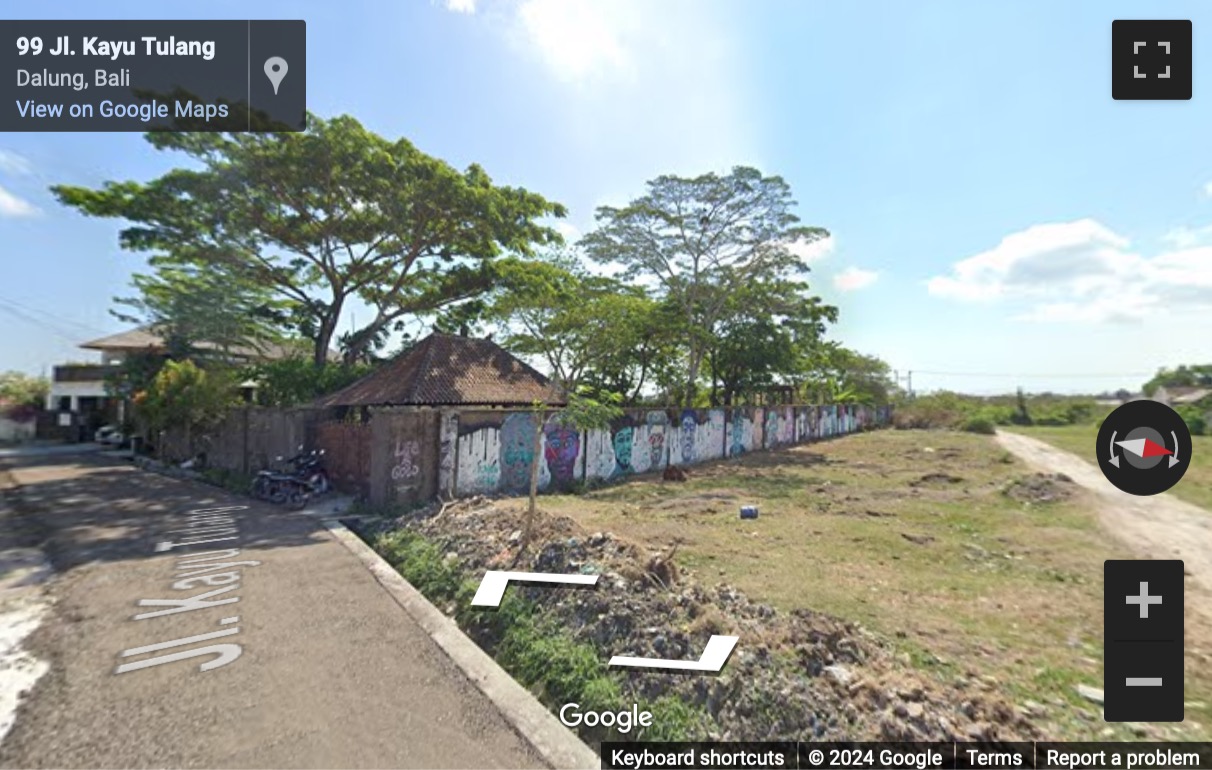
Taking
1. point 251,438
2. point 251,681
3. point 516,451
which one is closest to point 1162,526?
point 516,451

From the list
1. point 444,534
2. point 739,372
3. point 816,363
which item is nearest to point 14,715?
A: point 444,534

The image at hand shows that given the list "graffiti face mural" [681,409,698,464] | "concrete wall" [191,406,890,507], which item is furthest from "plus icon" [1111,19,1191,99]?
"graffiti face mural" [681,409,698,464]

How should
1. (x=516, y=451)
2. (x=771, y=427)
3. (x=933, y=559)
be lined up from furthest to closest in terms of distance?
(x=771, y=427)
(x=516, y=451)
(x=933, y=559)

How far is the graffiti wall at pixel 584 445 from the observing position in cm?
1110

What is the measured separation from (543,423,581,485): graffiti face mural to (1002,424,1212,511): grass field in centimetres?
984

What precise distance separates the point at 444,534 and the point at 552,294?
492 inches

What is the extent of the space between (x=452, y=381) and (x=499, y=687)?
11726 millimetres

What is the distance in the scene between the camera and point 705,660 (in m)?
3.72

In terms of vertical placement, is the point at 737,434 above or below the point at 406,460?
below

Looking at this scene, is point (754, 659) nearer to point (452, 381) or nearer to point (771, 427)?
point (452, 381)

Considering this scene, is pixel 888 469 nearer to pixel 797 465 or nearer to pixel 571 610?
pixel 797 465

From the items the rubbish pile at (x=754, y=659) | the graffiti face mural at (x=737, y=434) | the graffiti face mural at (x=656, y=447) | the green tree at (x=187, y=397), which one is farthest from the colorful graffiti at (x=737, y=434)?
the green tree at (x=187, y=397)

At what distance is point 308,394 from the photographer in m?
18.1

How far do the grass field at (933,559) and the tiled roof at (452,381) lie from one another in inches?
180
